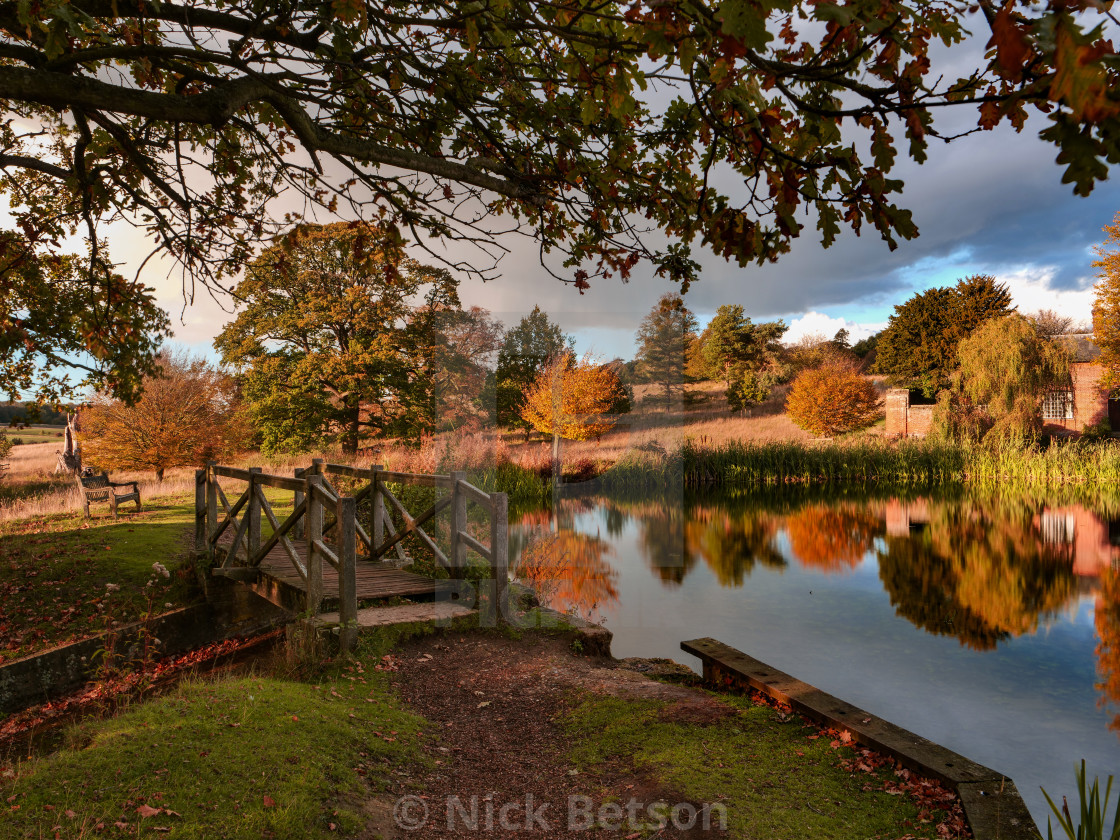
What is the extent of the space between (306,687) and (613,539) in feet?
37.9

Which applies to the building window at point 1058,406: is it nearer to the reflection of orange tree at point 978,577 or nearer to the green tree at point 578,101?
the reflection of orange tree at point 978,577

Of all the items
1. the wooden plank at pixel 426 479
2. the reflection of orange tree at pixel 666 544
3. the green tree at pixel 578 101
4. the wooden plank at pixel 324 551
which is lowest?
the reflection of orange tree at pixel 666 544

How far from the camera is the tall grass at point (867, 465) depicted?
23562 millimetres

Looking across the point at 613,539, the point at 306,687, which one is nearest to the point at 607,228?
the point at 306,687

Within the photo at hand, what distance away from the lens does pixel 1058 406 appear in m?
34.4

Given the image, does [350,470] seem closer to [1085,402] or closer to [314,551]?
[314,551]

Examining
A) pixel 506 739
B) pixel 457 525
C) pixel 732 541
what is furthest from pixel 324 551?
pixel 732 541

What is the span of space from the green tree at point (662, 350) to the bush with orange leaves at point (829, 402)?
778 centimetres

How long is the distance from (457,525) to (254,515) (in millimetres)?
3007

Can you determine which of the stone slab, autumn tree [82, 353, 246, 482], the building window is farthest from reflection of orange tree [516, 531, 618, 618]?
the building window

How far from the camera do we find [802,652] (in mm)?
9578

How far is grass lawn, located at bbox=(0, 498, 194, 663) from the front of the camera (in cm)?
771

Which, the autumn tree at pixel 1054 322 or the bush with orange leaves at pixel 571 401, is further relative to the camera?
the autumn tree at pixel 1054 322

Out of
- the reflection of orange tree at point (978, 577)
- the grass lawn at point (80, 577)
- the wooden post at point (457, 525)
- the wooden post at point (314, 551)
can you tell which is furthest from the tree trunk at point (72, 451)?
the reflection of orange tree at point (978, 577)
